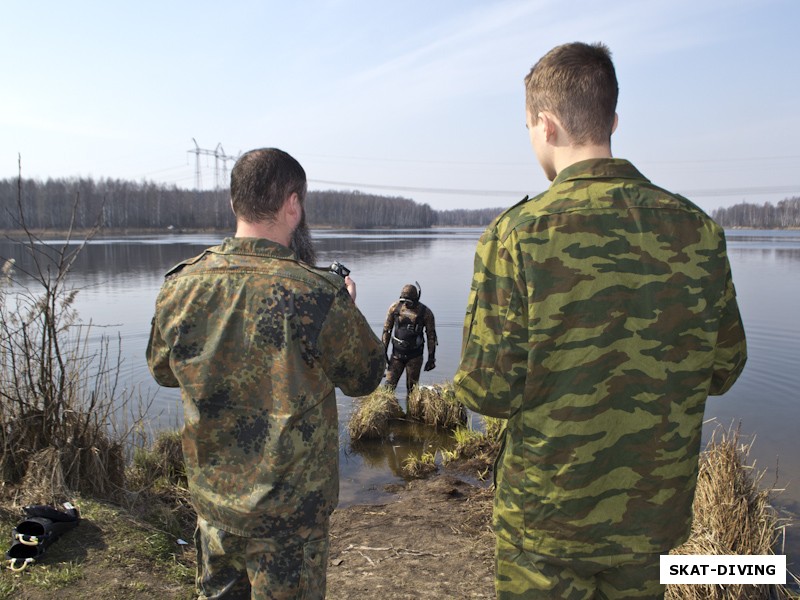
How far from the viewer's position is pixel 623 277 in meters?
1.75

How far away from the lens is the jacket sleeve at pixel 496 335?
1.79 m

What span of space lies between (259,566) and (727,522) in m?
3.60

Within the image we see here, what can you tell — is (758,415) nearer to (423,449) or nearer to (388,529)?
(423,449)

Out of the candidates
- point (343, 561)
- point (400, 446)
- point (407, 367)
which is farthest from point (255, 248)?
point (407, 367)

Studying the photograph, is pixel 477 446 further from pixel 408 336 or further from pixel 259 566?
pixel 259 566

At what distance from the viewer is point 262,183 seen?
7.09 ft

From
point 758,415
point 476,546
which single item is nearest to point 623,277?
point 476,546

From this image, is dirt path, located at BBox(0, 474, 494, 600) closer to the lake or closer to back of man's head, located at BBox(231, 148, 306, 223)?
the lake

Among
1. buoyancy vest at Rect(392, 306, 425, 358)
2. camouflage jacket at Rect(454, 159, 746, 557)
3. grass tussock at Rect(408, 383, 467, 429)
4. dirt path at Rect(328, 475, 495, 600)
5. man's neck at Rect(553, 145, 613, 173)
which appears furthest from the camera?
buoyancy vest at Rect(392, 306, 425, 358)

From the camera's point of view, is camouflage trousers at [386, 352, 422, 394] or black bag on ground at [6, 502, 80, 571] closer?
black bag on ground at [6, 502, 80, 571]

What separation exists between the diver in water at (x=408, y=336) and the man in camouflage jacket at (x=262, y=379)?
25.7ft

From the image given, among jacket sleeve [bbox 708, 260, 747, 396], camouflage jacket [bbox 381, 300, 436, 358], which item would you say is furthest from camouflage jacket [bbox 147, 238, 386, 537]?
camouflage jacket [bbox 381, 300, 436, 358]

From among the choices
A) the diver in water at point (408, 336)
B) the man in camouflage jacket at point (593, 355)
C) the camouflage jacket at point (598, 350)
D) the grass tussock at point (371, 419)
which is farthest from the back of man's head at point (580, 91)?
the diver in water at point (408, 336)

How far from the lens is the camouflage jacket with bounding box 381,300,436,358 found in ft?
33.2
